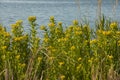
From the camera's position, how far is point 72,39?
213 inches

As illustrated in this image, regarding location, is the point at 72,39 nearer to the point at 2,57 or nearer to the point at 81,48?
the point at 81,48

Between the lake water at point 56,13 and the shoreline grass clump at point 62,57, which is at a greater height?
the shoreline grass clump at point 62,57

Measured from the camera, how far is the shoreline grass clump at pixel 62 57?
4.82m

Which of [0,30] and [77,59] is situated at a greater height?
[0,30]

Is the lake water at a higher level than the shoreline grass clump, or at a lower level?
lower

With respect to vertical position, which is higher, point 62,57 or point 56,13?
point 62,57

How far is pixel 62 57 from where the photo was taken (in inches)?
200

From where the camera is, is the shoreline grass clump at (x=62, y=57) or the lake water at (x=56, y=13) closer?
the shoreline grass clump at (x=62, y=57)

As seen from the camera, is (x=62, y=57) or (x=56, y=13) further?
(x=56, y=13)

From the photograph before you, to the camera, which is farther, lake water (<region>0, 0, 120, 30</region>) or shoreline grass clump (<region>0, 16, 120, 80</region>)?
lake water (<region>0, 0, 120, 30</region>)

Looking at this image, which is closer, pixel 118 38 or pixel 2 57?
pixel 2 57

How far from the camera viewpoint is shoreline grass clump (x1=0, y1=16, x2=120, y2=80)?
4.82 meters

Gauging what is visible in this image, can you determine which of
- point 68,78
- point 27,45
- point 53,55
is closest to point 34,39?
point 27,45

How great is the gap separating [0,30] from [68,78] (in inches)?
45.1
